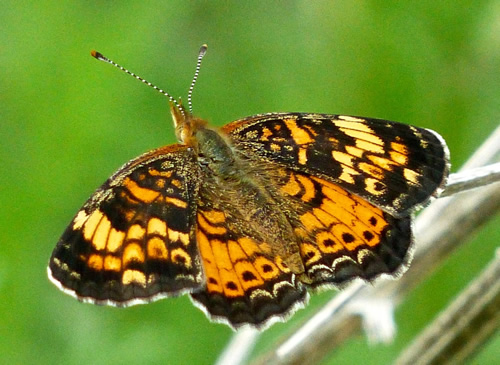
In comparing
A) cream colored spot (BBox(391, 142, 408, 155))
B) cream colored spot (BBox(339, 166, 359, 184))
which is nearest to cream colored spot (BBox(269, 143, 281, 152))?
cream colored spot (BBox(339, 166, 359, 184))

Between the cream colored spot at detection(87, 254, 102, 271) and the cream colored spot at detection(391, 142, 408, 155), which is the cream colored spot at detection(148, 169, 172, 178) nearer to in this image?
the cream colored spot at detection(87, 254, 102, 271)

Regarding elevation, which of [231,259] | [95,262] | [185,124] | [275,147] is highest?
[185,124]

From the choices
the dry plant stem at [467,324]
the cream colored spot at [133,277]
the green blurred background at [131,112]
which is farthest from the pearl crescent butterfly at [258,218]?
the green blurred background at [131,112]

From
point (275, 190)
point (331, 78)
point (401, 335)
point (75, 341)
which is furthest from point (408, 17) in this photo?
point (75, 341)

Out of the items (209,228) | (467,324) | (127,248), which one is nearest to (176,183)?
(209,228)

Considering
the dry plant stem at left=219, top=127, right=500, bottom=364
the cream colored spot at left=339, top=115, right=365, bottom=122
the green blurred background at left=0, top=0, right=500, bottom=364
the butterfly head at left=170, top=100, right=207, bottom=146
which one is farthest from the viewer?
the green blurred background at left=0, top=0, right=500, bottom=364

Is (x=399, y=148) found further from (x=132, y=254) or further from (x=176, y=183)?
(x=132, y=254)
